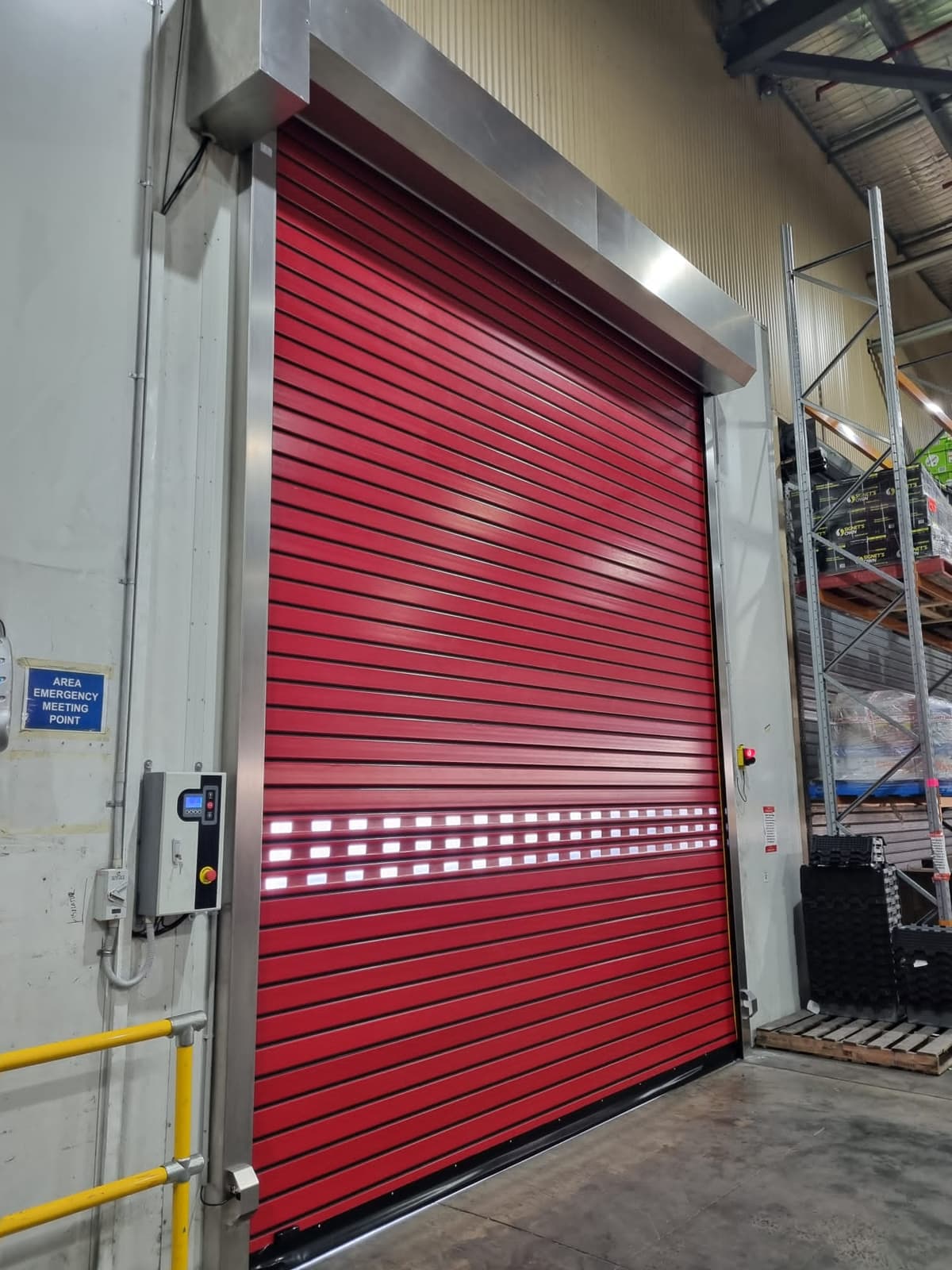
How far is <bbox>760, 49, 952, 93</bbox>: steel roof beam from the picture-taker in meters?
8.66

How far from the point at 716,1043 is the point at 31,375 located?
5.50m

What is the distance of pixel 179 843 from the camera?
10.3 feet

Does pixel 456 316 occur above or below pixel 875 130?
below

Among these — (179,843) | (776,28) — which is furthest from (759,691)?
(776,28)

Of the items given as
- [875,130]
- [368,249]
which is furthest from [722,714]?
[875,130]

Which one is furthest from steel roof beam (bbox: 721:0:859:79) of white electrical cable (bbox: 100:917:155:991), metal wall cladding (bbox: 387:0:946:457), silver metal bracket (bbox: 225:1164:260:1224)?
silver metal bracket (bbox: 225:1164:260:1224)

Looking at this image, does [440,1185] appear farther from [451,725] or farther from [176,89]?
[176,89]

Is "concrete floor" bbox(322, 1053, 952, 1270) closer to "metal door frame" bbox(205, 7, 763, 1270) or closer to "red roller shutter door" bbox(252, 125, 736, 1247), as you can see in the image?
"red roller shutter door" bbox(252, 125, 736, 1247)

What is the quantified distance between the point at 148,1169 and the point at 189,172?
11.7 feet

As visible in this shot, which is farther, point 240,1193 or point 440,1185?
point 440,1185

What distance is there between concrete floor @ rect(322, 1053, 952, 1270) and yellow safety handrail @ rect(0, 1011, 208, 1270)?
0.92m

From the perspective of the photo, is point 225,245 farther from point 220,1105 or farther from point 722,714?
point 722,714

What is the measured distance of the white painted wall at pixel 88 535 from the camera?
2.85 meters

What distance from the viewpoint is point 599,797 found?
536cm
